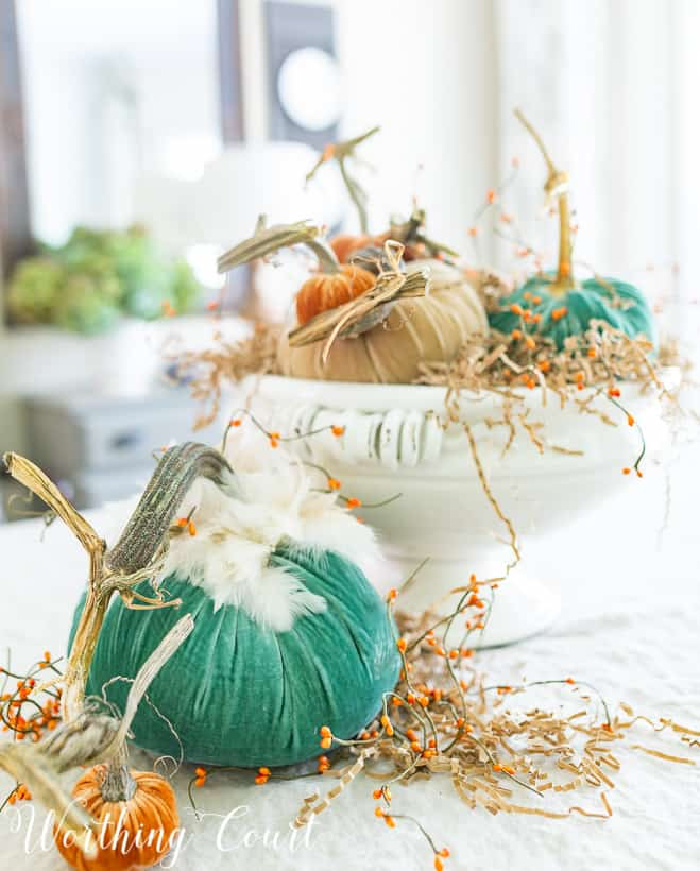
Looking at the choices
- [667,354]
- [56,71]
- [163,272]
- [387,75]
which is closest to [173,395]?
[163,272]

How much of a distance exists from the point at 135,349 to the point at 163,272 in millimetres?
236

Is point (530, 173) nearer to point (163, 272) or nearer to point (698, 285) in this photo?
point (698, 285)

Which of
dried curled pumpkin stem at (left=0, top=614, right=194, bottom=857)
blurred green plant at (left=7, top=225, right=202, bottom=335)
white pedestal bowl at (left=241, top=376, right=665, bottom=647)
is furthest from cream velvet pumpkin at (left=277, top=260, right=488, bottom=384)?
blurred green plant at (left=7, top=225, right=202, bottom=335)

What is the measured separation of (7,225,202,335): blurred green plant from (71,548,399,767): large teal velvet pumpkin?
217 centimetres

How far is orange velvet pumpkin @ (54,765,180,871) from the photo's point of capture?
0.36 metres

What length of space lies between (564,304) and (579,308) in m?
0.01

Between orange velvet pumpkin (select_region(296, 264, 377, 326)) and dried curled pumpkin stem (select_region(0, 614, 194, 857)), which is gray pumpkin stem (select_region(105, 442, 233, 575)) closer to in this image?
dried curled pumpkin stem (select_region(0, 614, 194, 857))

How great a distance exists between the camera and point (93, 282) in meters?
2.56

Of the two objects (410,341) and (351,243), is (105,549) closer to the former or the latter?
(410,341)

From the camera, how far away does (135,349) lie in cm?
263

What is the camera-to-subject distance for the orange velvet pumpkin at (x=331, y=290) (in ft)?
1.85

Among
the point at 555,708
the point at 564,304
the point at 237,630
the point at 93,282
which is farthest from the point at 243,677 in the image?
the point at 93,282

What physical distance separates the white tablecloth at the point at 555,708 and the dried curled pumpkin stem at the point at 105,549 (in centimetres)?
9

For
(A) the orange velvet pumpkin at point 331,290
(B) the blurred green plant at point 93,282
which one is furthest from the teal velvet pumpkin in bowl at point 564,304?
(B) the blurred green plant at point 93,282
